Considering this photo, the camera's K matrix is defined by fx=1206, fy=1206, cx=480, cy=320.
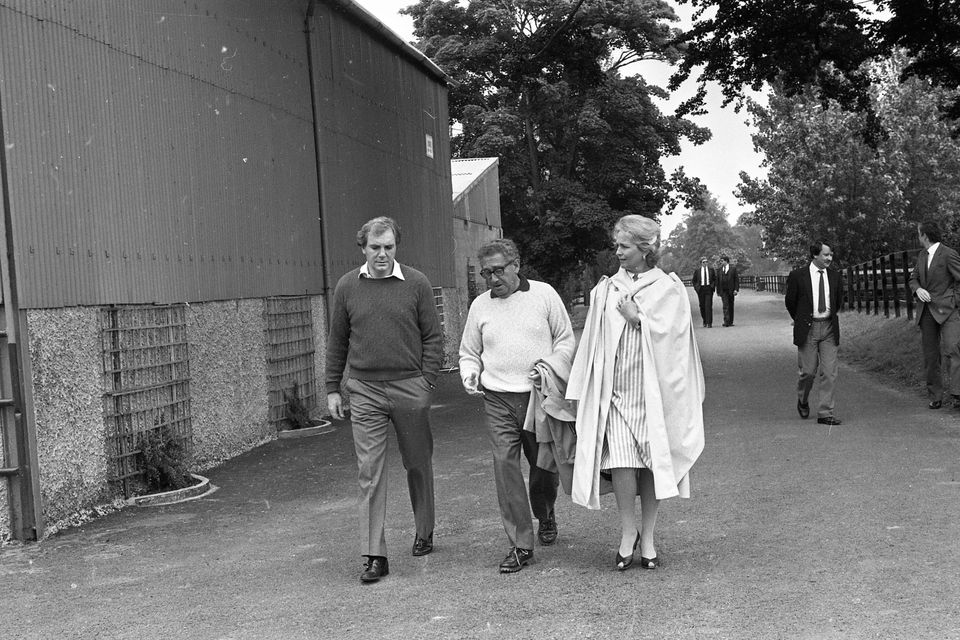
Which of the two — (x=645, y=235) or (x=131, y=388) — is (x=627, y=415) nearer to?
(x=645, y=235)

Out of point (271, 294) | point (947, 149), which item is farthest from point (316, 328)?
point (947, 149)

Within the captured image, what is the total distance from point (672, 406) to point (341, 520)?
3.15 m

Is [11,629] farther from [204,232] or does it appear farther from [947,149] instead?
[947,149]

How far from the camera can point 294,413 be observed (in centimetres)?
1477

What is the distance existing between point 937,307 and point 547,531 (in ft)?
24.2

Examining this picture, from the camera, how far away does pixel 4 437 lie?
8328 mm

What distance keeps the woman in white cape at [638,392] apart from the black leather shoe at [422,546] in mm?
1162

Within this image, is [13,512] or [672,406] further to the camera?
[13,512]

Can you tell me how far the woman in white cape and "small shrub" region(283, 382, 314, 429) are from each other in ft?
28.6

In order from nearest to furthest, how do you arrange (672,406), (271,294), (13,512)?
(672,406), (13,512), (271,294)

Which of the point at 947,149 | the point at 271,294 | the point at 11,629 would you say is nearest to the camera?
the point at 11,629

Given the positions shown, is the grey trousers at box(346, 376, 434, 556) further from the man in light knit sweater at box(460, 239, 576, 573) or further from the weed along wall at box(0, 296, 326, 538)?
the weed along wall at box(0, 296, 326, 538)

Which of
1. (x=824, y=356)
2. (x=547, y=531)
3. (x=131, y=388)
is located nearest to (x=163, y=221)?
(x=131, y=388)

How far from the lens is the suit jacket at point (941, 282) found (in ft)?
42.0
